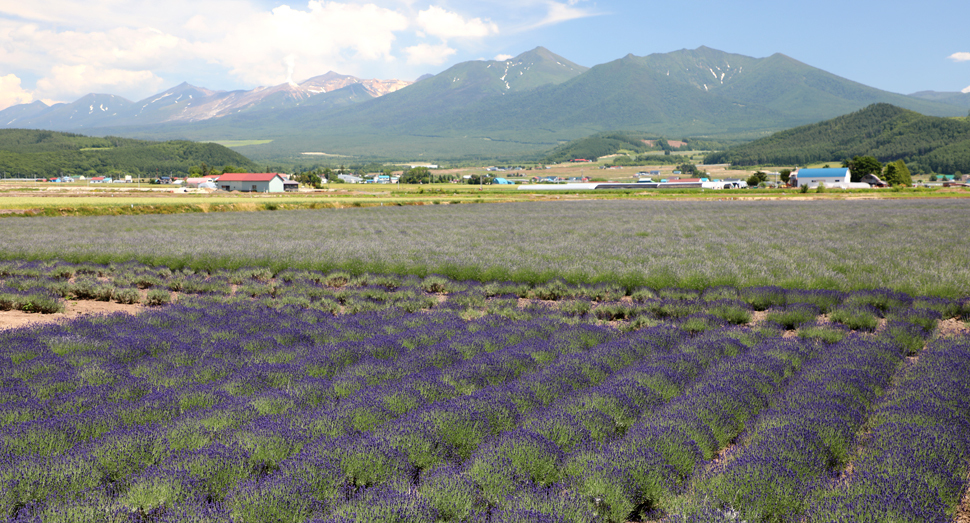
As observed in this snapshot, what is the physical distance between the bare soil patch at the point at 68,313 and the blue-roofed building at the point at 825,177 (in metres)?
136

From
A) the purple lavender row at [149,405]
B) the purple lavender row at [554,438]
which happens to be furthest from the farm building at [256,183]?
the purple lavender row at [554,438]

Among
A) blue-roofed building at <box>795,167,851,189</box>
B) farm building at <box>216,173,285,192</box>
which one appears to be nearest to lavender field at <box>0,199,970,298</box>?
farm building at <box>216,173,285,192</box>

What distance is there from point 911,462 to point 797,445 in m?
0.90

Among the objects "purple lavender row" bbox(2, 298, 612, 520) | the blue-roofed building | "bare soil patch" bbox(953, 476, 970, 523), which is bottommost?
"bare soil patch" bbox(953, 476, 970, 523)

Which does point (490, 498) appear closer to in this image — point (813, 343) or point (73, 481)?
point (73, 481)

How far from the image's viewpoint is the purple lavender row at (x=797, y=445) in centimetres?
456

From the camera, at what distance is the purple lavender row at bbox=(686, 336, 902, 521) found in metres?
4.56

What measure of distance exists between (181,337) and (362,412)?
5.30 m

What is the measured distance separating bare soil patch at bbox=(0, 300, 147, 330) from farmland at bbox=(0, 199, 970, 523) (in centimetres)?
36

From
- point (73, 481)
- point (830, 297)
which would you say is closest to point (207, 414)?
point (73, 481)

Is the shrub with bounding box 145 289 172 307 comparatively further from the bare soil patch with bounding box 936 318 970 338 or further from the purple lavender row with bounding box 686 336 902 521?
the bare soil patch with bounding box 936 318 970 338

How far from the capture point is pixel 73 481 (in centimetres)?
470

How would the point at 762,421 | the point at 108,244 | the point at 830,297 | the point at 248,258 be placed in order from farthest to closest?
1. the point at 108,244
2. the point at 248,258
3. the point at 830,297
4. the point at 762,421

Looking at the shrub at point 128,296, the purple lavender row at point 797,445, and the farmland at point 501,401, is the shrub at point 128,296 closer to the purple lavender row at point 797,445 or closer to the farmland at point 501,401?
the farmland at point 501,401
